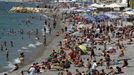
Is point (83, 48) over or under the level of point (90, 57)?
over

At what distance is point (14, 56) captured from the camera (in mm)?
39094

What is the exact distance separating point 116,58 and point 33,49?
1391 centimetres

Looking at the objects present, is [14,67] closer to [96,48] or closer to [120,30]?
[96,48]

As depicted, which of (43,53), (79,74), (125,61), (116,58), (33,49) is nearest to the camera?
(79,74)

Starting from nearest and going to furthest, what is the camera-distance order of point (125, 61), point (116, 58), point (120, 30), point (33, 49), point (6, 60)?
point (125, 61) < point (116, 58) < point (6, 60) < point (33, 49) < point (120, 30)

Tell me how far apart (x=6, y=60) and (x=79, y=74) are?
12517 millimetres

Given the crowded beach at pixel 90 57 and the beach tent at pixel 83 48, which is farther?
the beach tent at pixel 83 48

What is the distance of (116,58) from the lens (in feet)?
106

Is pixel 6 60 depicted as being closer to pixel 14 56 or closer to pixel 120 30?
pixel 14 56

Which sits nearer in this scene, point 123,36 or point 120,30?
point 123,36

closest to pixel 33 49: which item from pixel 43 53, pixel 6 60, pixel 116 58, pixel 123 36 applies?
pixel 43 53

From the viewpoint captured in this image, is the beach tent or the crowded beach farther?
the beach tent

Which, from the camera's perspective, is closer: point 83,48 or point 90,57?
point 90,57

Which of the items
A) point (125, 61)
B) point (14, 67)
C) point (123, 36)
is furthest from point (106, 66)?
point (123, 36)
